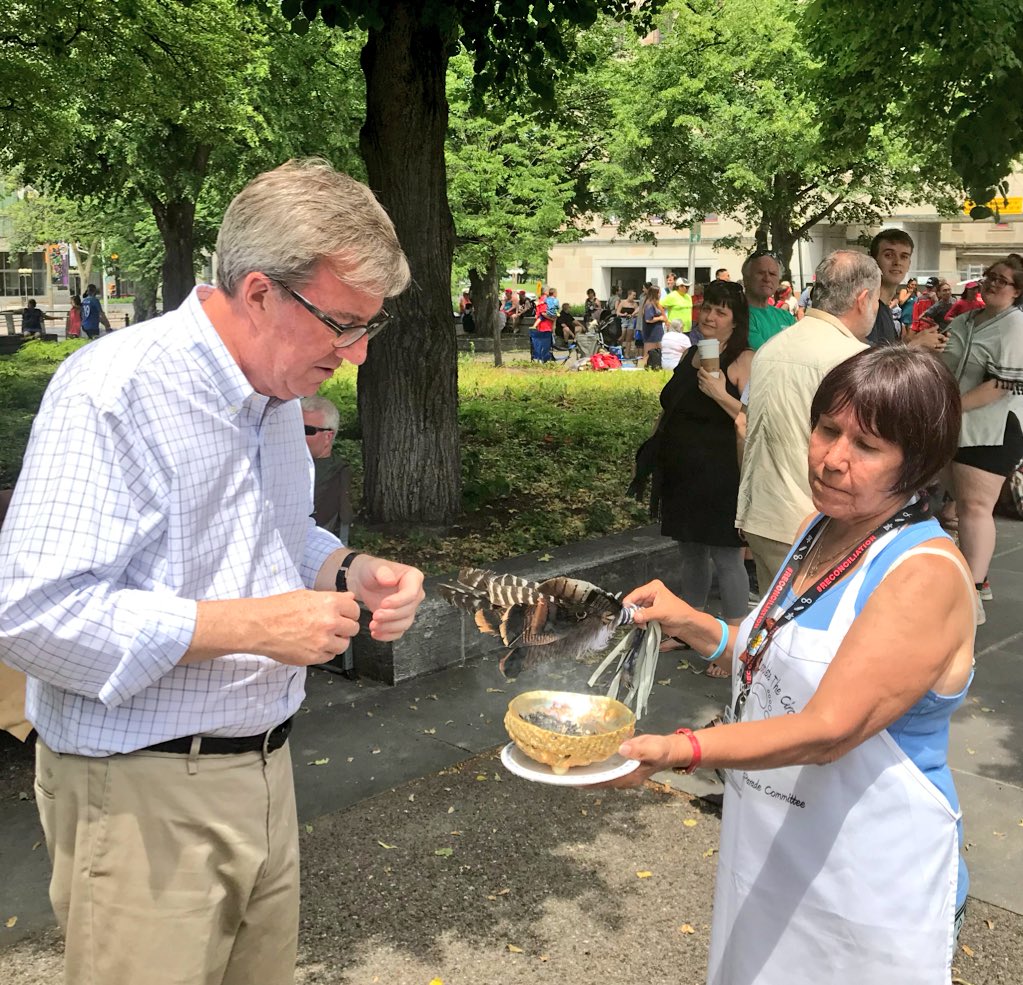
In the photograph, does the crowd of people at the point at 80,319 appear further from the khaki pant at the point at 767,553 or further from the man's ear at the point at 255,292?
the man's ear at the point at 255,292

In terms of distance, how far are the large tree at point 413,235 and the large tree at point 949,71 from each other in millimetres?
2854

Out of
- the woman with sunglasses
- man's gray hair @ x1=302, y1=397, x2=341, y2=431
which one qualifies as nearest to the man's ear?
man's gray hair @ x1=302, y1=397, x2=341, y2=431

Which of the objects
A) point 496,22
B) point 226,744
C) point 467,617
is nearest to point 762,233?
point 496,22

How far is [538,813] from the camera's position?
14.8 feet

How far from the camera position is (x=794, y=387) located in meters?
4.75

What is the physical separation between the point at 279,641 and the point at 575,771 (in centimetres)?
60

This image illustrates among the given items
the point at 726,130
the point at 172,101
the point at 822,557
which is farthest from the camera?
the point at 726,130

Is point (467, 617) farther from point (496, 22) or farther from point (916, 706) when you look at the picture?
point (496, 22)

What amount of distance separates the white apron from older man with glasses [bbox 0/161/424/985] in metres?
0.86

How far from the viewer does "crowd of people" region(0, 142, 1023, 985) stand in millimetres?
1816

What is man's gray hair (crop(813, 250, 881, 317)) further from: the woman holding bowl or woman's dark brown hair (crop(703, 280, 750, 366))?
the woman holding bowl

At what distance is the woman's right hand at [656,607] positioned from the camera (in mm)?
2455

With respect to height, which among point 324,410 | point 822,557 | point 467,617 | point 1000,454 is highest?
point 822,557

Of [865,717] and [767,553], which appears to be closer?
[865,717]
